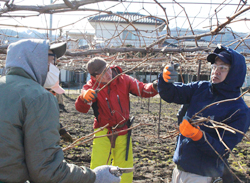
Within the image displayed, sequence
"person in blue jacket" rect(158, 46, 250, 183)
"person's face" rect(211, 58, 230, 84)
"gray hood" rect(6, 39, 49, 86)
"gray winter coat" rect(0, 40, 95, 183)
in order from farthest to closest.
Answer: "person's face" rect(211, 58, 230, 84) < "person in blue jacket" rect(158, 46, 250, 183) < "gray hood" rect(6, 39, 49, 86) < "gray winter coat" rect(0, 40, 95, 183)

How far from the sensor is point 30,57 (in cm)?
120

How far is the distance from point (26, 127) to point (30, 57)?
389mm

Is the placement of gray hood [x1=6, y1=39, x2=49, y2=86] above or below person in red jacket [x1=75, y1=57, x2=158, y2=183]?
above

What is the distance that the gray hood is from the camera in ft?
3.87

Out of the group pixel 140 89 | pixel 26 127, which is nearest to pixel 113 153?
pixel 140 89

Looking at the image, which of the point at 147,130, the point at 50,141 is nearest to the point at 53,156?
the point at 50,141

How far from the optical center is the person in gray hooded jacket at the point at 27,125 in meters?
1.06

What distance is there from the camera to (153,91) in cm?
262

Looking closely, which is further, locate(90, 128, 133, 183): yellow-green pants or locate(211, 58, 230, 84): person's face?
locate(90, 128, 133, 183): yellow-green pants

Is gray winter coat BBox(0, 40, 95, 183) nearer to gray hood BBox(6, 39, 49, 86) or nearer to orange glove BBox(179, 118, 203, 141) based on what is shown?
gray hood BBox(6, 39, 49, 86)

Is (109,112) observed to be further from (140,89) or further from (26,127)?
(26,127)

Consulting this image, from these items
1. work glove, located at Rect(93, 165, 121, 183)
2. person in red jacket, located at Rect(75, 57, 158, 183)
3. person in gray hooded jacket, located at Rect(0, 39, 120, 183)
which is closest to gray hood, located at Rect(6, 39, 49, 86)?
person in gray hooded jacket, located at Rect(0, 39, 120, 183)

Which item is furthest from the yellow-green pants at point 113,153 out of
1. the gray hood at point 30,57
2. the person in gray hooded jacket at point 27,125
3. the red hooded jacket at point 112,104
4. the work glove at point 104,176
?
the gray hood at point 30,57

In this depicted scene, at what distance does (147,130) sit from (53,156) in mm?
5358
